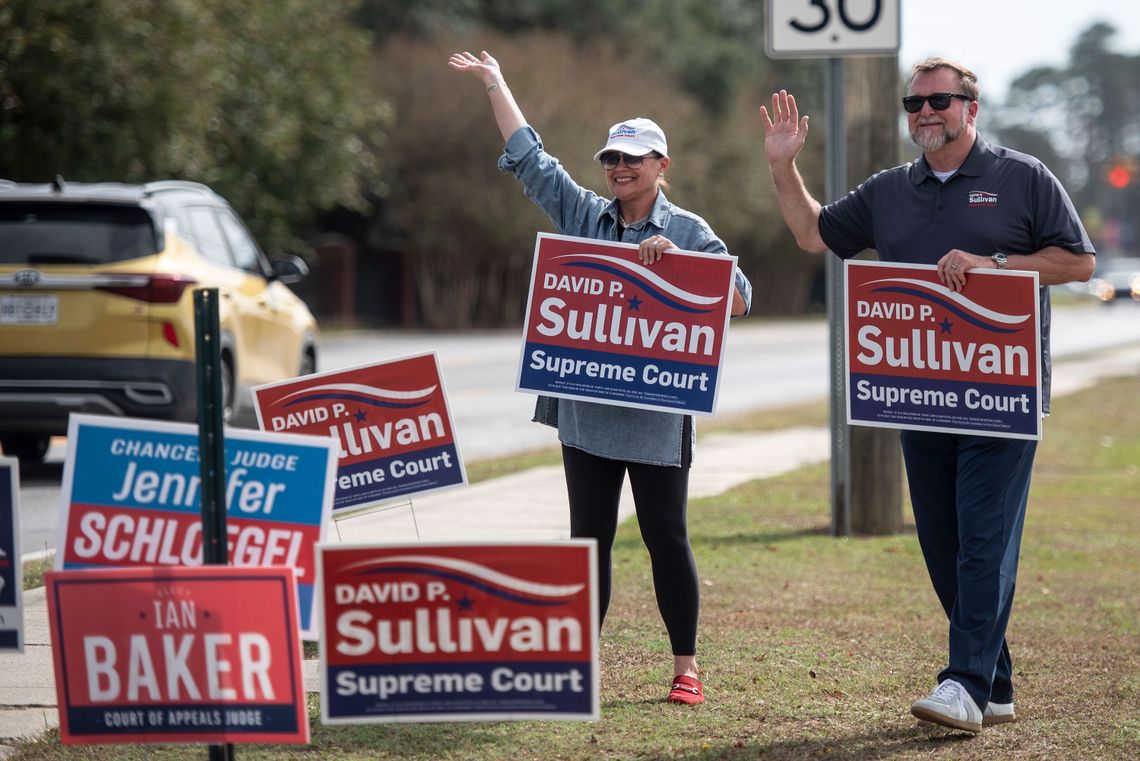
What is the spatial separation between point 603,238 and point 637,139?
39 centimetres

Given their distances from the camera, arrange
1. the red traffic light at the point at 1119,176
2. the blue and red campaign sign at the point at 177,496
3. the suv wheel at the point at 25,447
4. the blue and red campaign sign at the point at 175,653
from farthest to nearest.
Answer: the red traffic light at the point at 1119,176
the suv wheel at the point at 25,447
the blue and red campaign sign at the point at 177,496
the blue and red campaign sign at the point at 175,653

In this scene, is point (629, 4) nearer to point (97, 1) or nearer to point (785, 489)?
point (97, 1)

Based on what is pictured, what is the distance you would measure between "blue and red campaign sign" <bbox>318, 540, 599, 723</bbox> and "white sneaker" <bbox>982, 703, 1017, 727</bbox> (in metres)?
1.77

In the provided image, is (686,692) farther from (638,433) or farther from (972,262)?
(972,262)

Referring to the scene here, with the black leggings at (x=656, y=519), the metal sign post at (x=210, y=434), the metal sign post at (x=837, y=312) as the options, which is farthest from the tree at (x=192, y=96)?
the metal sign post at (x=210, y=434)

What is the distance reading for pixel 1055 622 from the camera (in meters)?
6.87

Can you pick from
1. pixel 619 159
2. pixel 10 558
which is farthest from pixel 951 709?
pixel 10 558

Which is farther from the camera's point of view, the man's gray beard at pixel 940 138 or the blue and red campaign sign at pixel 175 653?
the man's gray beard at pixel 940 138

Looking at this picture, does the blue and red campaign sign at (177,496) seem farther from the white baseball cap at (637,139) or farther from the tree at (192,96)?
the tree at (192,96)

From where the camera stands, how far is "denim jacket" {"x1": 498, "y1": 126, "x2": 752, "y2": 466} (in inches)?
206

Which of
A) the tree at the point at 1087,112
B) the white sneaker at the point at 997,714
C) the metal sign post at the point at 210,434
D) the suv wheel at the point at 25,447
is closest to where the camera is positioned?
the metal sign post at the point at 210,434

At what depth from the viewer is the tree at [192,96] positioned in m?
21.7

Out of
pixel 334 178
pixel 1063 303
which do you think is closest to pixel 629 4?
pixel 334 178

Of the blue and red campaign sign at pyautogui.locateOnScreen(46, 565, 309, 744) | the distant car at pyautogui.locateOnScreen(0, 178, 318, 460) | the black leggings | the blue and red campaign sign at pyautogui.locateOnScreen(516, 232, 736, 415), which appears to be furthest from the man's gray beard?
the distant car at pyautogui.locateOnScreen(0, 178, 318, 460)
